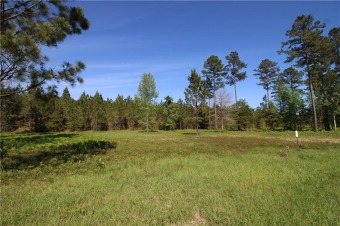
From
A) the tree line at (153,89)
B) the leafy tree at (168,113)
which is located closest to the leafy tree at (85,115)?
the tree line at (153,89)

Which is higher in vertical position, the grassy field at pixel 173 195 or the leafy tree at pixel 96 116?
the leafy tree at pixel 96 116

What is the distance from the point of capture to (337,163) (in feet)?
30.2

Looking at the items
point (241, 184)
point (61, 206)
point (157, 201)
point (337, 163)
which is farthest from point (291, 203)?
point (337, 163)

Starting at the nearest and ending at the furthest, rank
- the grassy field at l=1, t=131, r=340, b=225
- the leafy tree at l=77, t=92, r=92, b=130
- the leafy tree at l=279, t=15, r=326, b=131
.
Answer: the grassy field at l=1, t=131, r=340, b=225, the leafy tree at l=279, t=15, r=326, b=131, the leafy tree at l=77, t=92, r=92, b=130

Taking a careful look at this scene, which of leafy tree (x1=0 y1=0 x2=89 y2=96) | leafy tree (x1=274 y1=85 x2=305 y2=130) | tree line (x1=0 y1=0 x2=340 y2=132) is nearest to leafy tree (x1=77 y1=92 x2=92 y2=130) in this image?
tree line (x1=0 y1=0 x2=340 y2=132)

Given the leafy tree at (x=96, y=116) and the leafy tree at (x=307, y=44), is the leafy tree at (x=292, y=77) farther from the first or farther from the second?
the leafy tree at (x=96, y=116)

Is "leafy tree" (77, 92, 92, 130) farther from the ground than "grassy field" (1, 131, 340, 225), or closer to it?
farther from the ground

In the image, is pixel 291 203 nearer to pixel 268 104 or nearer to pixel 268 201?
pixel 268 201

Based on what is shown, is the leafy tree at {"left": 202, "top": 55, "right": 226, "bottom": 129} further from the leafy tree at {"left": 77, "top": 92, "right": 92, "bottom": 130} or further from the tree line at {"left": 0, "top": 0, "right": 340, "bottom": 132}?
the leafy tree at {"left": 77, "top": 92, "right": 92, "bottom": 130}

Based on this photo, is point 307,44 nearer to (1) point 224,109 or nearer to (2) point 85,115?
(1) point 224,109

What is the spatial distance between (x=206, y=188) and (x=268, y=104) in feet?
157

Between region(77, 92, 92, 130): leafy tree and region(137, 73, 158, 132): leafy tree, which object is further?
region(77, 92, 92, 130): leafy tree

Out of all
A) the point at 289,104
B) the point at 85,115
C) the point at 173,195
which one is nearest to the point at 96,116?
the point at 85,115

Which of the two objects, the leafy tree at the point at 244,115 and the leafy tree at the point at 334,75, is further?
the leafy tree at the point at 244,115
